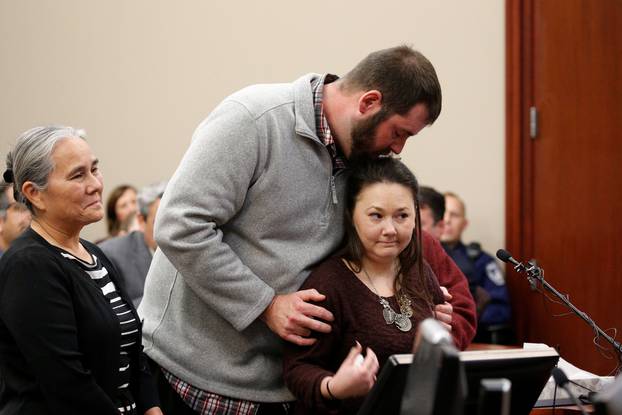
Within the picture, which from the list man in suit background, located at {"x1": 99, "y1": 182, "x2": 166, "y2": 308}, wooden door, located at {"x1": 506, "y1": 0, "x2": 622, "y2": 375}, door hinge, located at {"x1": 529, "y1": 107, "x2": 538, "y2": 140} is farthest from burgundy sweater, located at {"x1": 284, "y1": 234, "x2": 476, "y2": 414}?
door hinge, located at {"x1": 529, "y1": 107, "x2": 538, "y2": 140}

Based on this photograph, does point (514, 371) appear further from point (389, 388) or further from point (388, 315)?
point (388, 315)

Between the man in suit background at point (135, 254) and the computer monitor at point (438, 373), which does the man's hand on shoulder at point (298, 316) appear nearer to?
the computer monitor at point (438, 373)

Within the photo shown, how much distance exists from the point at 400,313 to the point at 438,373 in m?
0.76

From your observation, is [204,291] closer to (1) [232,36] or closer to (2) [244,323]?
(2) [244,323]

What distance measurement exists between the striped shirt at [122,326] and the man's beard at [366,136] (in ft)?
2.17

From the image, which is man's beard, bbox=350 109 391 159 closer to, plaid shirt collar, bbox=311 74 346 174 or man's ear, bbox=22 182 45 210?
plaid shirt collar, bbox=311 74 346 174

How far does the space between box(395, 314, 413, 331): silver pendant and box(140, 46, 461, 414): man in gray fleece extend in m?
0.12

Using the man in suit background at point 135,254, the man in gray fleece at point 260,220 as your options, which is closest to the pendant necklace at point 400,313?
the man in gray fleece at point 260,220

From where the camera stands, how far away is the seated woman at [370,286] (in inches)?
76.2

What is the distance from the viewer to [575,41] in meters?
4.71

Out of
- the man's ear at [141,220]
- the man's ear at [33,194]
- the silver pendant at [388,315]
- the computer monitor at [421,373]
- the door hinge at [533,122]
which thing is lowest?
the man's ear at [141,220]

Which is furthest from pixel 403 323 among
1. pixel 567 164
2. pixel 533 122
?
pixel 533 122

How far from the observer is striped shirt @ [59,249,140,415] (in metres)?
2.03

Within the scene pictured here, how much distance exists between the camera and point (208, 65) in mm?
5496
